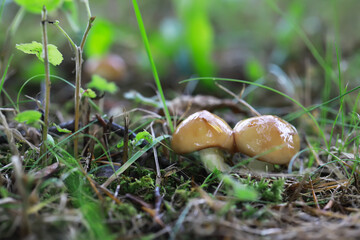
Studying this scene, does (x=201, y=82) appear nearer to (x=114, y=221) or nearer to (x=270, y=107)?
(x=270, y=107)

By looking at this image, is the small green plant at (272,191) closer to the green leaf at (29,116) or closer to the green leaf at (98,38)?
the green leaf at (29,116)

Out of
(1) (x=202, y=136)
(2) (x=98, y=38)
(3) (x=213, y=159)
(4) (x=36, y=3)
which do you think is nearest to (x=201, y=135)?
(1) (x=202, y=136)

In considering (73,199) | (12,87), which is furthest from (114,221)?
(12,87)

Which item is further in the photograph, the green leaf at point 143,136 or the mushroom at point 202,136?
the mushroom at point 202,136

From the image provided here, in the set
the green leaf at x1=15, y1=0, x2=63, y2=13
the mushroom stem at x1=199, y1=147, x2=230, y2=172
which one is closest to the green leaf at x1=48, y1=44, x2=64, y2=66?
the green leaf at x1=15, y1=0, x2=63, y2=13

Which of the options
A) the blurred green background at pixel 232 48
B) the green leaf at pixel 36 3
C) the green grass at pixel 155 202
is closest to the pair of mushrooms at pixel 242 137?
the green grass at pixel 155 202

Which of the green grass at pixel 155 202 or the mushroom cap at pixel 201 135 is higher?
the mushroom cap at pixel 201 135

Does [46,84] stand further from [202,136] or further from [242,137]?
[242,137]
